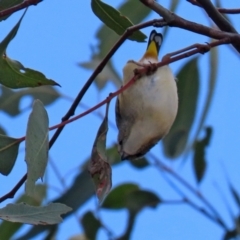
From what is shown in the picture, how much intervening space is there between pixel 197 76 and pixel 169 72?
24.8 inches

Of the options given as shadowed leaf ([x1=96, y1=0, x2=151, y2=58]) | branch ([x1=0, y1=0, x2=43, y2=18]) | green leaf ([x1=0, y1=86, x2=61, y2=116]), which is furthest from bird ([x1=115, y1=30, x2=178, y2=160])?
green leaf ([x1=0, y1=86, x2=61, y2=116])

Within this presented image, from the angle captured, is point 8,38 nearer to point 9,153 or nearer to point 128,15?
point 9,153

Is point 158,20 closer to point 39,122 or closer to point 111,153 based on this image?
point 39,122

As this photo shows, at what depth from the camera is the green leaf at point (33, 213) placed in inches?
26.5

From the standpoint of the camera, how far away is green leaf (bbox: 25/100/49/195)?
668 mm

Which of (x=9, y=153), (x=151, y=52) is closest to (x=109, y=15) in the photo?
(x=151, y=52)

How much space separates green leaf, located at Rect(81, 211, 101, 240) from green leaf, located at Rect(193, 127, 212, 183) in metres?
0.21

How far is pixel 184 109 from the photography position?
1.34 m

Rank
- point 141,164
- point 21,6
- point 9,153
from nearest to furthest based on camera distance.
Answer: point 21,6, point 9,153, point 141,164

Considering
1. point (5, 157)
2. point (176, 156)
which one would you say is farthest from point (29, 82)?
point (176, 156)

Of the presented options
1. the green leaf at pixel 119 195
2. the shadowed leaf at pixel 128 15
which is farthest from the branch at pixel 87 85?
the green leaf at pixel 119 195

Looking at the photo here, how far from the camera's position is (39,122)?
688mm

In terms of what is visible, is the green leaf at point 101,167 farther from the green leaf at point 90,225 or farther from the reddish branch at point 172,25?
the green leaf at point 90,225

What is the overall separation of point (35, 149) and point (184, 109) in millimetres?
692
